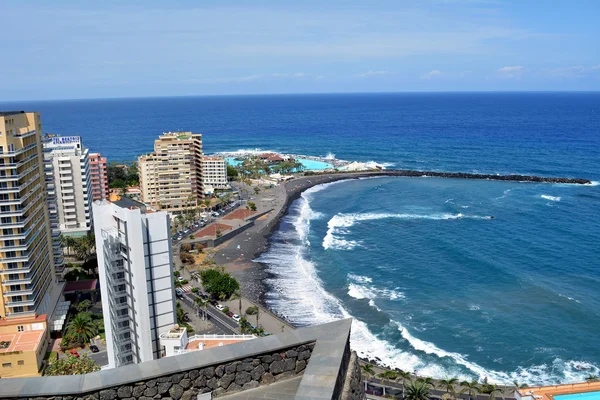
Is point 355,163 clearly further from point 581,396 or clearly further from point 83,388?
point 83,388

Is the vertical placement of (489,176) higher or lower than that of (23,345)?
higher

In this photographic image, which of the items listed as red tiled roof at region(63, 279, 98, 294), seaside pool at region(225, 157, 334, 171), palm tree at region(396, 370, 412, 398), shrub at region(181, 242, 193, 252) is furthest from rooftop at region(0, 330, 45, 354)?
seaside pool at region(225, 157, 334, 171)

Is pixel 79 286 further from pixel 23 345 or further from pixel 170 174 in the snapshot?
pixel 170 174

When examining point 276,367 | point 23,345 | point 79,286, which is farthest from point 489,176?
point 276,367

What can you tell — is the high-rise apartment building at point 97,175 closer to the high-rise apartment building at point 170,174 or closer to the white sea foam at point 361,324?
the high-rise apartment building at point 170,174

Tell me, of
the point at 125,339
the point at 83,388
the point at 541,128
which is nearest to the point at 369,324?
the point at 125,339

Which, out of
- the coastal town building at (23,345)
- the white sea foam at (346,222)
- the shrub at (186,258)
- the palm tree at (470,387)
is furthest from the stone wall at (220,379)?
the white sea foam at (346,222)

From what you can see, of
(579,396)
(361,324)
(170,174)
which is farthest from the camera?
(170,174)
